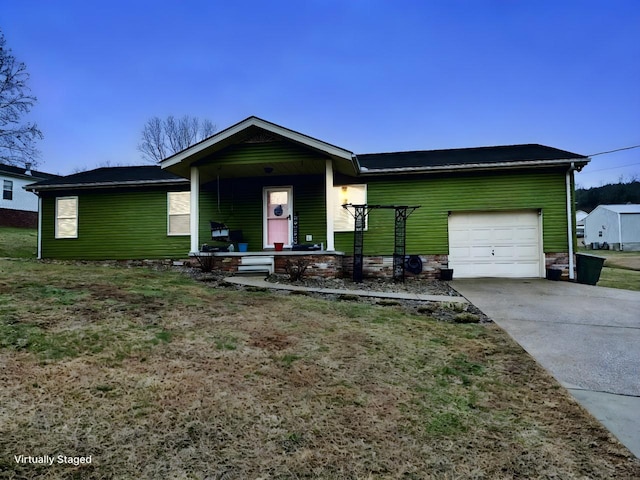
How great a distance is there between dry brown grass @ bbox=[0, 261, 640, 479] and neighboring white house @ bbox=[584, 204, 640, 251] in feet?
116

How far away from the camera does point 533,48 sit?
51.2 feet

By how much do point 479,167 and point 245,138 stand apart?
672 cm

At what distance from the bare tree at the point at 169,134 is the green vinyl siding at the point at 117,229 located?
64.1 ft

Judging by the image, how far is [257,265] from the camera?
30.2 feet

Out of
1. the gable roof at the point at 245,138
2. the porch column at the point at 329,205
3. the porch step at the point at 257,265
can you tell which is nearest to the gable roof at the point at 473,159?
the porch column at the point at 329,205

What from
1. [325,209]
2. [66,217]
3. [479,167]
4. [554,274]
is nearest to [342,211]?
[325,209]

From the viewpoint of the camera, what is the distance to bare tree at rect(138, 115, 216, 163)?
3030 centimetres

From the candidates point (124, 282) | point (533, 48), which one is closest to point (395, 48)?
point (533, 48)

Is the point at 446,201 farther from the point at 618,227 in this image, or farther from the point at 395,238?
the point at 618,227

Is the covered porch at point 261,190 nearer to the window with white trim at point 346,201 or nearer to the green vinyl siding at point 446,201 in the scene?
the window with white trim at point 346,201

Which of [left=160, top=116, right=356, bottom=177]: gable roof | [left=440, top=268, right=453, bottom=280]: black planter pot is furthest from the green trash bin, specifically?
[left=160, top=116, right=356, bottom=177]: gable roof

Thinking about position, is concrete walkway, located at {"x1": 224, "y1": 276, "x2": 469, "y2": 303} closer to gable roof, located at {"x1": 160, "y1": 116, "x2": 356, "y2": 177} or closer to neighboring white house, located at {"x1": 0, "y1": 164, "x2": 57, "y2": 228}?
gable roof, located at {"x1": 160, "y1": 116, "x2": 356, "y2": 177}

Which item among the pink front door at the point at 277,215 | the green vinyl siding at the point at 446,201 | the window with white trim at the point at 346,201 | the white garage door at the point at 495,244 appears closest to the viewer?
the green vinyl siding at the point at 446,201

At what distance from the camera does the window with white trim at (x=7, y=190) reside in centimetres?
2216
